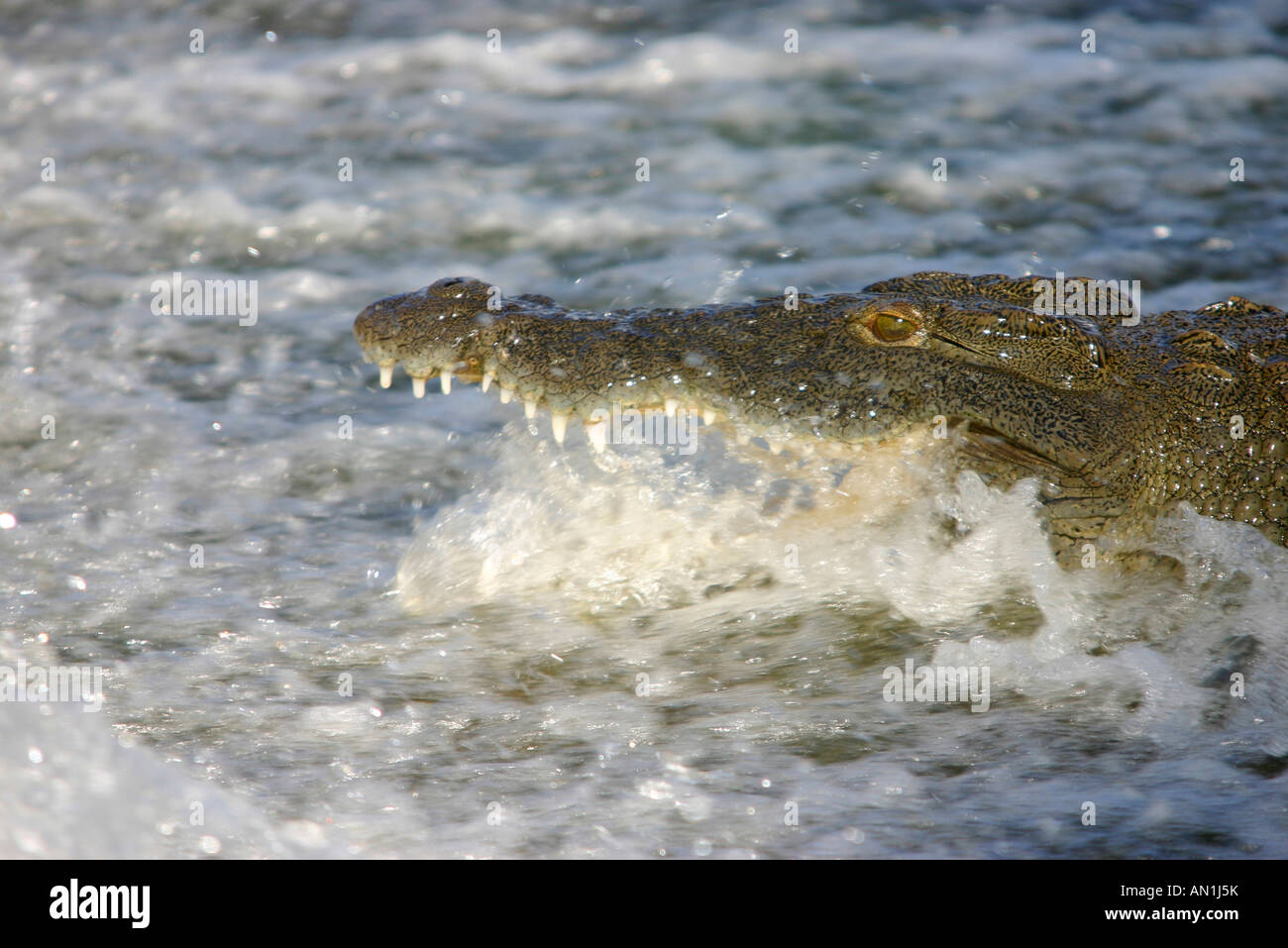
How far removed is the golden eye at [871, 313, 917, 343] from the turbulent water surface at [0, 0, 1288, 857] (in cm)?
37

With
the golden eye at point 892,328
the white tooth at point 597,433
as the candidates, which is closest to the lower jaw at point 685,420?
the white tooth at point 597,433

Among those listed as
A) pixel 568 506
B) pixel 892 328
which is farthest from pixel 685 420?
pixel 892 328

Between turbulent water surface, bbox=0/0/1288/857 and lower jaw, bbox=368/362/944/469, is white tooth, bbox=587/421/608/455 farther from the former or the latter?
turbulent water surface, bbox=0/0/1288/857

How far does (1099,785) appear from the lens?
2977mm

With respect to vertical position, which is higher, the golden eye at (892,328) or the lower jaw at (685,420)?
the golden eye at (892,328)

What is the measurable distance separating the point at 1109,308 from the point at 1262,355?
523 millimetres

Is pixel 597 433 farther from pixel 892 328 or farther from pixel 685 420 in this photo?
pixel 892 328

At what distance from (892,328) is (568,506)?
1.24m

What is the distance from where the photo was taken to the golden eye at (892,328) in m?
3.84

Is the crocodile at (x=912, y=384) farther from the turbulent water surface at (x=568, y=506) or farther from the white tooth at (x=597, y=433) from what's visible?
the turbulent water surface at (x=568, y=506)
